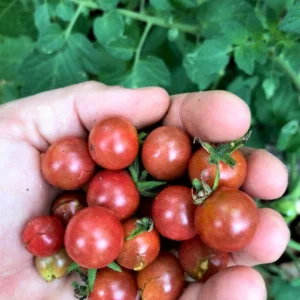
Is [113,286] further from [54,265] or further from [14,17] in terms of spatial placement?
[14,17]

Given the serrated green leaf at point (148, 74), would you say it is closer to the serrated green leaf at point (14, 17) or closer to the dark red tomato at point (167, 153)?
the dark red tomato at point (167, 153)

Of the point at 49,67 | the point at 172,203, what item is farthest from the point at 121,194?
the point at 49,67

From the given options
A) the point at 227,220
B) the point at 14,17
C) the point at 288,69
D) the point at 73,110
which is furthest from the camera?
the point at 14,17

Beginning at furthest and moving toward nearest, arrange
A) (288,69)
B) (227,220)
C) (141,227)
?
(288,69) < (141,227) < (227,220)

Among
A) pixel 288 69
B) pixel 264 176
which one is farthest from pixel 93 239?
pixel 288 69

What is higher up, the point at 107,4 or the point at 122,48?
the point at 107,4

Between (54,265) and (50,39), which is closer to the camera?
(54,265)

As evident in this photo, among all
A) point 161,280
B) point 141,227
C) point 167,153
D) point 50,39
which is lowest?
point 161,280
